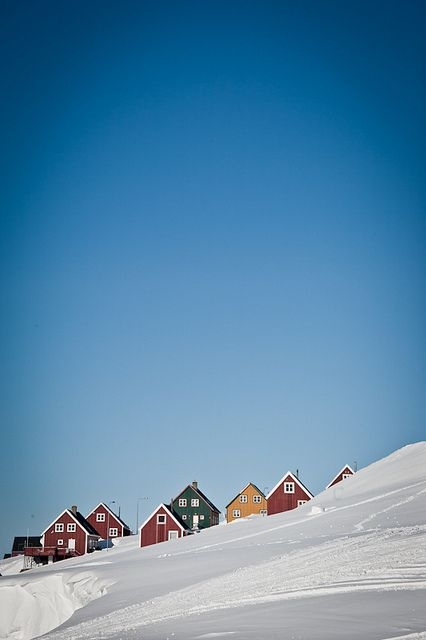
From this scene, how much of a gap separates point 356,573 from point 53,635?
26.2ft

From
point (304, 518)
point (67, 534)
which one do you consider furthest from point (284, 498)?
point (67, 534)

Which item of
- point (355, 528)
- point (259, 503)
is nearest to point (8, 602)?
point (355, 528)

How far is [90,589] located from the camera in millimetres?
29078

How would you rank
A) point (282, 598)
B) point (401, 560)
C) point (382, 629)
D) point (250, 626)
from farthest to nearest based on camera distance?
point (401, 560) → point (282, 598) → point (250, 626) → point (382, 629)

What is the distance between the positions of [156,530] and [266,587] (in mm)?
42836

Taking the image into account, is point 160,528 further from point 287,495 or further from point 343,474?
point 343,474

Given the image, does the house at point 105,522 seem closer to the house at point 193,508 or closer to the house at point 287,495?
the house at point 193,508

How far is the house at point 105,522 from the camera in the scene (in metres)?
80.0

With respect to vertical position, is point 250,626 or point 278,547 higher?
point 278,547

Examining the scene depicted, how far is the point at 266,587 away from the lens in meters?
21.2

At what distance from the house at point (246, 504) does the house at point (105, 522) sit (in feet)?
38.0

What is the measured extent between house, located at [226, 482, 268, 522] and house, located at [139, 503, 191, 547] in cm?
1575

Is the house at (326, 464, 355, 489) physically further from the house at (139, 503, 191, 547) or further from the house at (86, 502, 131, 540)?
the house at (86, 502, 131, 540)

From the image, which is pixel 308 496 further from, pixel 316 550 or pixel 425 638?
pixel 425 638
